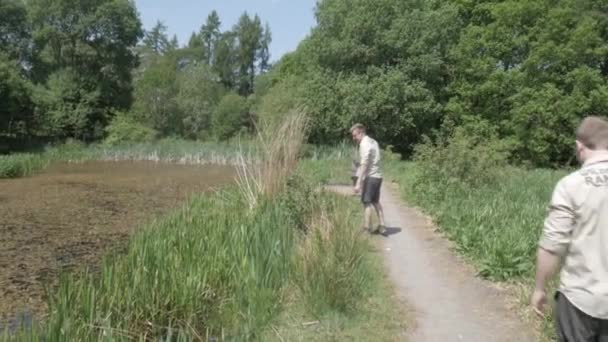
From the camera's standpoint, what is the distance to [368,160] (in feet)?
25.6

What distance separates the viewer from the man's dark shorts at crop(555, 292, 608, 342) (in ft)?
9.28

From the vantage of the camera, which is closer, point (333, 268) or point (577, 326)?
point (577, 326)

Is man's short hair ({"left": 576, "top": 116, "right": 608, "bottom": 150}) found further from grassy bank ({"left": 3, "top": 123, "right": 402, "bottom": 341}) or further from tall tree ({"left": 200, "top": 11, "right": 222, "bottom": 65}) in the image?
tall tree ({"left": 200, "top": 11, "right": 222, "bottom": 65})

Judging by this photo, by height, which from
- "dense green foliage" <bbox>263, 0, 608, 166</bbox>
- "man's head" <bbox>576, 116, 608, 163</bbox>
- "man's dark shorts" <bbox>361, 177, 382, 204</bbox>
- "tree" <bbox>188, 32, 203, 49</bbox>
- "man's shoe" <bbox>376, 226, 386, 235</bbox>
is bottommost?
"man's shoe" <bbox>376, 226, 386, 235</bbox>

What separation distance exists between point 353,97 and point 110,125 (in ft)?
78.8

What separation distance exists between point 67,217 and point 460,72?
2393 cm

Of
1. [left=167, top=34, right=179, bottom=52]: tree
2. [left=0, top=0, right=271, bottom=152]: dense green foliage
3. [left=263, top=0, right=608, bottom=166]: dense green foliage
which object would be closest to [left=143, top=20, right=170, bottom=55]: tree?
[left=167, top=34, right=179, bottom=52]: tree

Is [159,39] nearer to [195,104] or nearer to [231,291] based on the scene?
[195,104]

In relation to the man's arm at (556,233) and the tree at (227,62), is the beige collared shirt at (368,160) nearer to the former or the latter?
the man's arm at (556,233)

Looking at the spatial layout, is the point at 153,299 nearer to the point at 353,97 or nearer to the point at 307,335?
the point at 307,335

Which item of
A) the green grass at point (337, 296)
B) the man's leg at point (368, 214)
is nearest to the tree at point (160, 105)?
the man's leg at point (368, 214)

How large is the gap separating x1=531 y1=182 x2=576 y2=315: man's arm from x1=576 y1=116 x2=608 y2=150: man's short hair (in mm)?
275

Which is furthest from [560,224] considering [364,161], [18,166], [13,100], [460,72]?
[13,100]

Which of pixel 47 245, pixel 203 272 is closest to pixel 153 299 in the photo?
pixel 203 272
